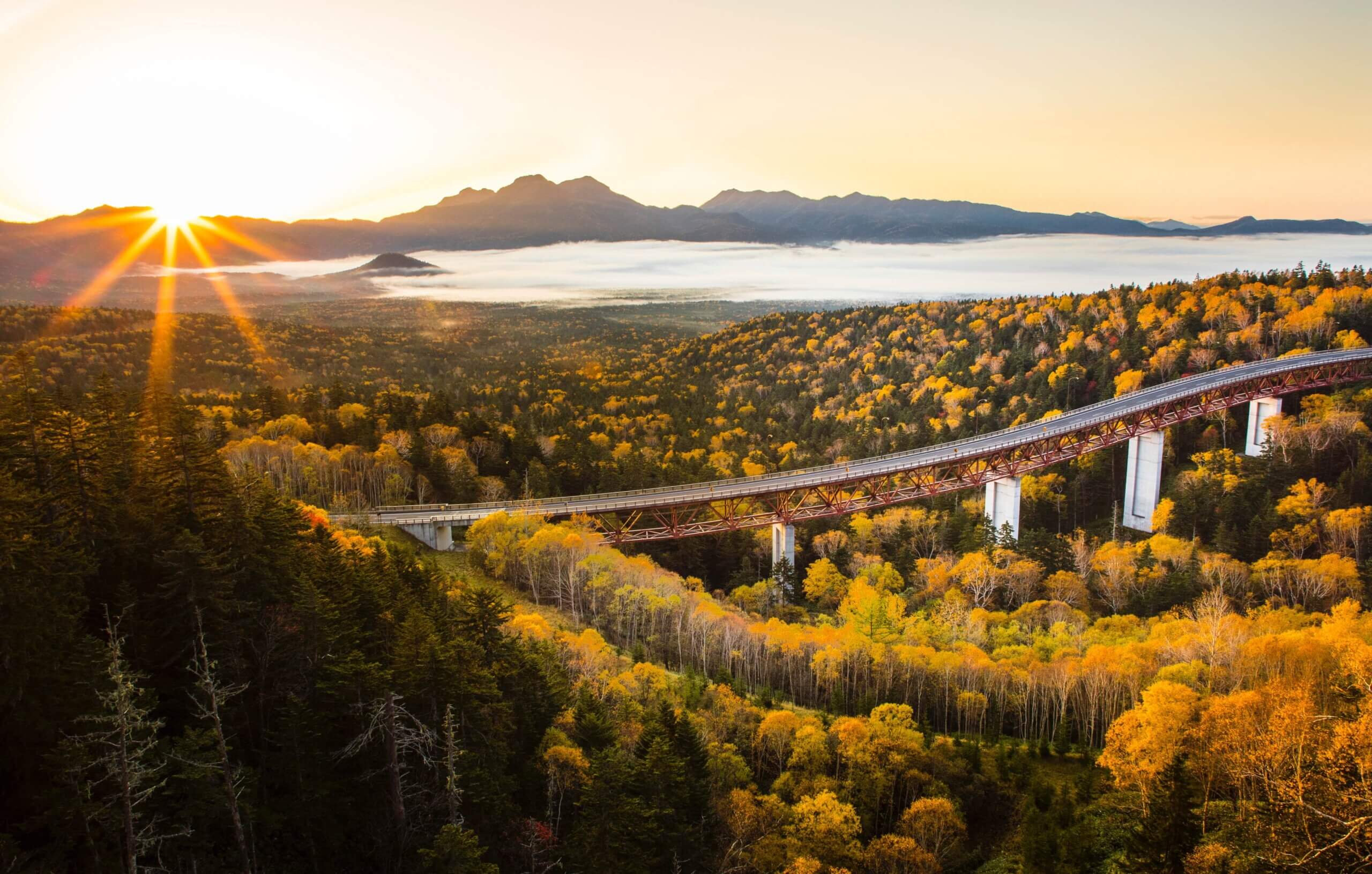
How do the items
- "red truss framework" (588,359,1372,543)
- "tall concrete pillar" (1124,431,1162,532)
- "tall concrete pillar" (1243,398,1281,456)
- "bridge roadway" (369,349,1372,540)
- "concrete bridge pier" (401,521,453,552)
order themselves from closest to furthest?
1. "concrete bridge pier" (401,521,453,552)
2. "bridge roadway" (369,349,1372,540)
3. "red truss framework" (588,359,1372,543)
4. "tall concrete pillar" (1124,431,1162,532)
5. "tall concrete pillar" (1243,398,1281,456)

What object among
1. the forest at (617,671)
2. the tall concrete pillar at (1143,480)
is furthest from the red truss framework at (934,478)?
the forest at (617,671)

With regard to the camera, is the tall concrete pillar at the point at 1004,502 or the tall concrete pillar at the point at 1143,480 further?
the tall concrete pillar at the point at 1143,480

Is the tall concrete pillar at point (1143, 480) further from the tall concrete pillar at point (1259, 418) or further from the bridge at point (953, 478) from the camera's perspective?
the tall concrete pillar at point (1259, 418)

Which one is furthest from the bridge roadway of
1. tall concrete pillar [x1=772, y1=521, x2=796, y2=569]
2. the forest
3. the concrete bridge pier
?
the forest

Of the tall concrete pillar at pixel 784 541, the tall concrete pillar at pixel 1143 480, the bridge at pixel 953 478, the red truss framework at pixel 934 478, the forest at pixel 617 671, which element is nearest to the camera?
the forest at pixel 617 671

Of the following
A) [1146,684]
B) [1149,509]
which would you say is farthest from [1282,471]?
[1146,684]

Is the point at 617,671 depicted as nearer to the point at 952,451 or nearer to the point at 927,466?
the point at 927,466

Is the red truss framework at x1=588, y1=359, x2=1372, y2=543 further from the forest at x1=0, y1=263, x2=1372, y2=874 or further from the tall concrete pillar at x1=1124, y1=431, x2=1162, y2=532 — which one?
the forest at x1=0, y1=263, x2=1372, y2=874
